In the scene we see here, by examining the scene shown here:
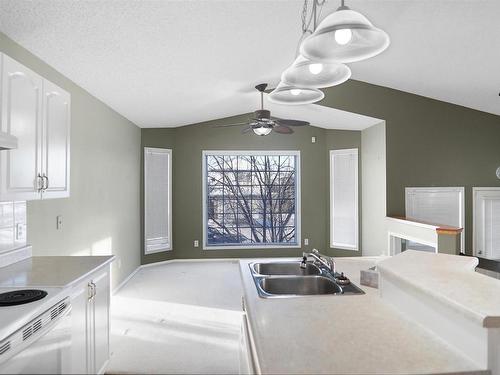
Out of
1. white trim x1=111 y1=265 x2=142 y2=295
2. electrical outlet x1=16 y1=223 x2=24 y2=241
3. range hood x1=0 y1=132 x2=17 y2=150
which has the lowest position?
white trim x1=111 y1=265 x2=142 y2=295

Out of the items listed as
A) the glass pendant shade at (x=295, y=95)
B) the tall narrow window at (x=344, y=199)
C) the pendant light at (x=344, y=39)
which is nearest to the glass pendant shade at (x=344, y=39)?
the pendant light at (x=344, y=39)

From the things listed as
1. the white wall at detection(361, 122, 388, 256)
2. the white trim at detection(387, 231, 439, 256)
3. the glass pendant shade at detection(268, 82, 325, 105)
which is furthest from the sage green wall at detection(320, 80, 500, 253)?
the glass pendant shade at detection(268, 82, 325, 105)

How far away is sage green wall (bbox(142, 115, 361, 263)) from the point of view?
22.0ft

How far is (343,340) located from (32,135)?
215 centimetres

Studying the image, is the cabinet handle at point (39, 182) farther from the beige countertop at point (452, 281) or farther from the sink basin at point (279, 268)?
the beige countertop at point (452, 281)

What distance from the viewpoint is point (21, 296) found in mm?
1752

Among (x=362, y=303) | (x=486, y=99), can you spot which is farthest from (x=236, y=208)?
(x=362, y=303)

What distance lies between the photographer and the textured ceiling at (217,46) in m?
2.49

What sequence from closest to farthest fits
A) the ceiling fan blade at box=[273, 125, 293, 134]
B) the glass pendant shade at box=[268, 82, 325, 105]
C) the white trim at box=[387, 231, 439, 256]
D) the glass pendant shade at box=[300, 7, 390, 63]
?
the glass pendant shade at box=[300, 7, 390, 63], the glass pendant shade at box=[268, 82, 325, 105], the white trim at box=[387, 231, 439, 256], the ceiling fan blade at box=[273, 125, 293, 134]

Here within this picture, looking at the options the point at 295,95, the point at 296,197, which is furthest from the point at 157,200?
the point at 295,95

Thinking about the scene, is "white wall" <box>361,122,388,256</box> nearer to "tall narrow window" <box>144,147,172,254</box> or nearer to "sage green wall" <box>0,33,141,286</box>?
"tall narrow window" <box>144,147,172,254</box>

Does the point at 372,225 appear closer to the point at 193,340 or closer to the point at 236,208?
the point at 236,208

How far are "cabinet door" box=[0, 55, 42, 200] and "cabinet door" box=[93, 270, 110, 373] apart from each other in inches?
29.2

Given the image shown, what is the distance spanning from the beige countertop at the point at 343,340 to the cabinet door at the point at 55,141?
171 centimetres
